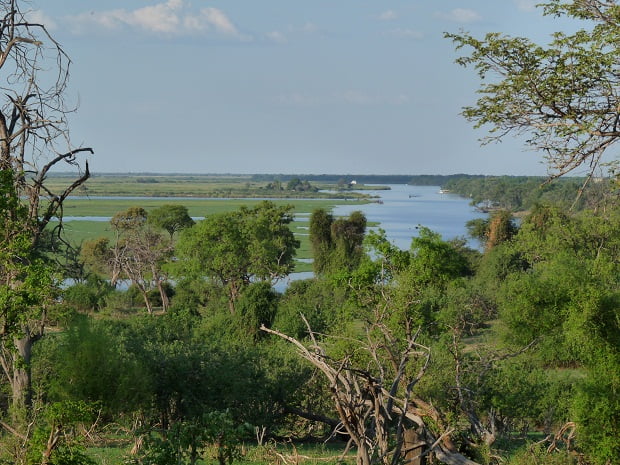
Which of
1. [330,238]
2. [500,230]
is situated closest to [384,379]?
[330,238]

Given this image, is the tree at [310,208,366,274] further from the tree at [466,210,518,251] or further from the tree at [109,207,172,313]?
the tree at [109,207,172,313]

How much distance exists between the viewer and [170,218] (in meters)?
58.4

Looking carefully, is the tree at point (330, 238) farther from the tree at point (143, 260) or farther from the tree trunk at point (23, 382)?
the tree trunk at point (23, 382)

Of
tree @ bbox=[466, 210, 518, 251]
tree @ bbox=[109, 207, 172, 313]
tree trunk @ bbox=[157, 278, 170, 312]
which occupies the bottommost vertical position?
tree trunk @ bbox=[157, 278, 170, 312]

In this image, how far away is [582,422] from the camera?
12523mm

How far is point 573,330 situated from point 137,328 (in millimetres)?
12071

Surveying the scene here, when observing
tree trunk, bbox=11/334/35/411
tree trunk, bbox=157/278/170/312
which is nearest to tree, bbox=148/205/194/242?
tree trunk, bbox=157/278/170/312

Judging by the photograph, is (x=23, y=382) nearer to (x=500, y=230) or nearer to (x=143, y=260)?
(x=143, y=260)

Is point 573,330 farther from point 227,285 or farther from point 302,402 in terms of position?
point 227,285

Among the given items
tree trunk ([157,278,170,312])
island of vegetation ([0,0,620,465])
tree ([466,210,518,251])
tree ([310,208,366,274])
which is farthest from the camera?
tree ([466,210,518,251])

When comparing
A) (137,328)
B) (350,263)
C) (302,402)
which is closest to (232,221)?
(350,263)

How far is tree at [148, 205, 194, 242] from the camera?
5847 cm

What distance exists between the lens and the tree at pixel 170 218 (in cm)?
5847

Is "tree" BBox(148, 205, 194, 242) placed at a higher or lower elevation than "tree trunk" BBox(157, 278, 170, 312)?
higher
